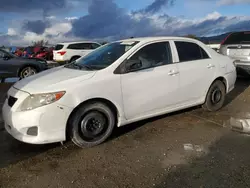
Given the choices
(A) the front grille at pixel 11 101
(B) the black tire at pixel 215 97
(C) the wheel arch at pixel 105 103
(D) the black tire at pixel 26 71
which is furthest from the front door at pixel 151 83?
(D) the black tire at pixel 26 71

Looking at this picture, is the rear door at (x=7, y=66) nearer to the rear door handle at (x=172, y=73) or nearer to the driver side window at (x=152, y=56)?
the driver side window at (x=152, y=56)

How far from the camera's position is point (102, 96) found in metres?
3.95

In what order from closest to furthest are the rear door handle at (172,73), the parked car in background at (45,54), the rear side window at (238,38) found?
1. the rear door handle at (172,73)
2. the rear side window at (238,38)
3. the parked car in background at (45,54)

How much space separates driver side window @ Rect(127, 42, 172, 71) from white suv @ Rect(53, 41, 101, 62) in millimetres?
12287

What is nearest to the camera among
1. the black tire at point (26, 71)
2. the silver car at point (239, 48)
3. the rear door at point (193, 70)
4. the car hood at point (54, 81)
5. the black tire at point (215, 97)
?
the car hood at point (54, 81)

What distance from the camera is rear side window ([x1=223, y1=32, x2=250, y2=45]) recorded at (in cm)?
876

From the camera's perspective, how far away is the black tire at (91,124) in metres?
3.84

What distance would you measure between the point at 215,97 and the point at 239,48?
3.80 metres

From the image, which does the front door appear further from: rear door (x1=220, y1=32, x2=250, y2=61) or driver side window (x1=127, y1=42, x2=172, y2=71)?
rear door (x1=220, y1=32, x2=250, y2=61)

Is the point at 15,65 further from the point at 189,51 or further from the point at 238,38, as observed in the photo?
the point at 238,38

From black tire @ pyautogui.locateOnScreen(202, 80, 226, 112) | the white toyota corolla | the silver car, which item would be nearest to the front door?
the white toyota corolla

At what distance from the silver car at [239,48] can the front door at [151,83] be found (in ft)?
15.1

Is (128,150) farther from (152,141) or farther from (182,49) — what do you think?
(182,49)

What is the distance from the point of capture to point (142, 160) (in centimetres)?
358
